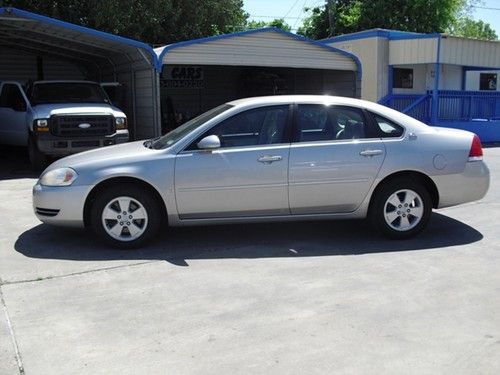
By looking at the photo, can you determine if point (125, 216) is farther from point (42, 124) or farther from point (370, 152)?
point (42, 124)

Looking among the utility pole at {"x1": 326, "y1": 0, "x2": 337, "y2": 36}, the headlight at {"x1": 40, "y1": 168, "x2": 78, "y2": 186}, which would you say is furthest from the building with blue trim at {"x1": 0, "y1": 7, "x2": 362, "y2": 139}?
the utility pole at {"x1": 326, "y1": 0, "x2": 337, "y2": 36}

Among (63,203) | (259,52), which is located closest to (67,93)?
(259,52)

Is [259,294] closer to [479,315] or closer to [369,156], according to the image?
[479,315]

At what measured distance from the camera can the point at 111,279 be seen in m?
5.09

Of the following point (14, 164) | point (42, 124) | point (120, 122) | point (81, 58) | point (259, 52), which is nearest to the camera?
point (42, 124)

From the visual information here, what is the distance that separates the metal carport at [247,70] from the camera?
1398 cm

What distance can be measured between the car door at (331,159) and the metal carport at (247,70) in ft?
25.8

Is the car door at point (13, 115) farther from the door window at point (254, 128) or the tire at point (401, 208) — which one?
the tire at point (401, 208)

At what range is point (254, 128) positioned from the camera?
611cm

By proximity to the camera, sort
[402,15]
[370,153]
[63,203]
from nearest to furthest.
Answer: [63,203] → [370,153] → [402,15]

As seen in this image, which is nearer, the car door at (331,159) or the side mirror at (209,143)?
the side mirror at (209,143)

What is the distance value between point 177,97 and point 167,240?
16.2 meters

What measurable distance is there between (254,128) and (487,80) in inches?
918

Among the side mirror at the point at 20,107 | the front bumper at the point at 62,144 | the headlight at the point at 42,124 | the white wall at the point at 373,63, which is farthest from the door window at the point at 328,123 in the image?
the white wall at the point at 373,63
